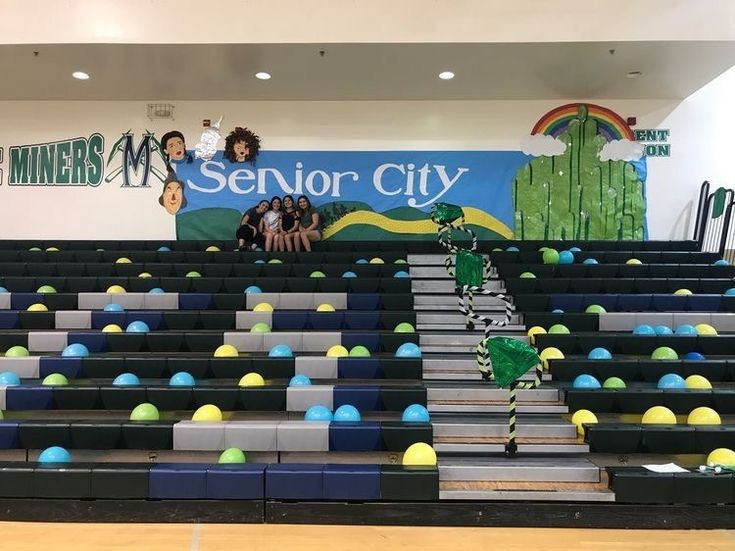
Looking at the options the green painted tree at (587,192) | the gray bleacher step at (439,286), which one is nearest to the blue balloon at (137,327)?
the gray bleacher step at (439,286)

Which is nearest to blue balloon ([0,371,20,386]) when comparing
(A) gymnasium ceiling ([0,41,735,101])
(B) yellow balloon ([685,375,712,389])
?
(A) gymnasium ceiling ([0,41,735,101])

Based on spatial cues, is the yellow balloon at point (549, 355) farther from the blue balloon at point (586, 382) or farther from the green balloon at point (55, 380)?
the green balloon at point (55, 380)

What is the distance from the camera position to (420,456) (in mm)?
2881

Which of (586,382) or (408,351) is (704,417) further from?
(408,351)

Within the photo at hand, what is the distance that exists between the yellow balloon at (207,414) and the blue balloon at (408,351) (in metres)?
1.29

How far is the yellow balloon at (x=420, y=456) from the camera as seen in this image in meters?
2.87

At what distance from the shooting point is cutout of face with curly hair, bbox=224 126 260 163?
7082 mm

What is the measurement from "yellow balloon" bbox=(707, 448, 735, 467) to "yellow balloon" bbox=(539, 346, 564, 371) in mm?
1185

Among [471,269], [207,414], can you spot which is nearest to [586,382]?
[471,269]

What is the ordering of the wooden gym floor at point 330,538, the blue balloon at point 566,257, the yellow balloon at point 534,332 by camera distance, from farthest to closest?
the blue balloon at point 566,257 → the yellow balloon at point 534,332 → the wooden gym floor at point 330,538

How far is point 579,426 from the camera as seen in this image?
335cm

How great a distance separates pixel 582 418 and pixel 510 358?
0.76 m

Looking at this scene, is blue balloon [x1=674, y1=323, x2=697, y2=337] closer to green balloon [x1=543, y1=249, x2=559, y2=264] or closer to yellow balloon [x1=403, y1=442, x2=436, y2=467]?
green balloon [x1=543, y1=249, x2=559, y2=264]

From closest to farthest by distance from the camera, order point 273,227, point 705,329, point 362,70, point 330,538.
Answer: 1. point 330,538
2. point 705,329
3. point 362,70
4. point 273,227
